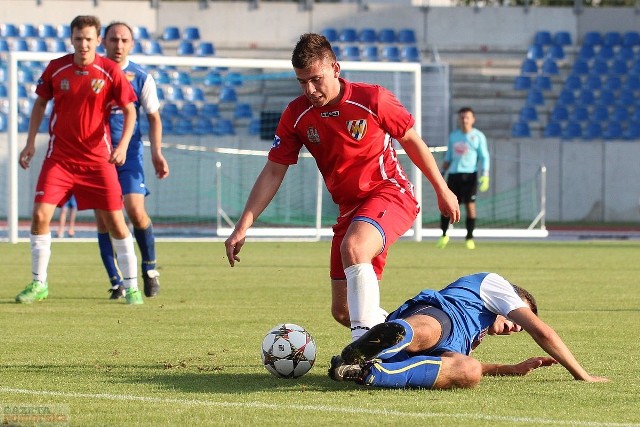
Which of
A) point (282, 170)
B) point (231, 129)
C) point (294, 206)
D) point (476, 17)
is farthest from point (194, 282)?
point (476, 17)

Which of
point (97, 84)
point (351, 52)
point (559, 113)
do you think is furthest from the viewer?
point (559, 113)

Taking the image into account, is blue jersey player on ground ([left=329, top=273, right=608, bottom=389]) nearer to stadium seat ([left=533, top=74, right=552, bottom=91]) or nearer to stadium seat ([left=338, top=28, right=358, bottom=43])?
stadium seat ([left=533, top=74, right=552, bottom=91])

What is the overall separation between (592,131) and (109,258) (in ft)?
74.1

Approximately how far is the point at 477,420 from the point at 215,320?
4683 millimetres

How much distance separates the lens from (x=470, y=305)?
6.45m

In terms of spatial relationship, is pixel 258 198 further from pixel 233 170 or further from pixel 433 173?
pixel 233 170

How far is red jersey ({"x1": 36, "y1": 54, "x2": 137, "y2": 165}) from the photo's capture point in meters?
10.3

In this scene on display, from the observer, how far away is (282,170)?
7.09m

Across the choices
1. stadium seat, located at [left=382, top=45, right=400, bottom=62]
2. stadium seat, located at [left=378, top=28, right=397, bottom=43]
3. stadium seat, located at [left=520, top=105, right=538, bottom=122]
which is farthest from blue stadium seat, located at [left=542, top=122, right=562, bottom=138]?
stadium seat, located at [left=378, top=28, right=397, bottom=43]

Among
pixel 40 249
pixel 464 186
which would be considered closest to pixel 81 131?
pixel 40 249

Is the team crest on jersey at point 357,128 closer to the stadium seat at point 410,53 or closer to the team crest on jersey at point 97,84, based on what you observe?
the team crest on jersey at point 97,84

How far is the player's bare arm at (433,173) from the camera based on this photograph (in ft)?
22.1

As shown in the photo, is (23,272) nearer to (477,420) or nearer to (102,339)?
(102,339)

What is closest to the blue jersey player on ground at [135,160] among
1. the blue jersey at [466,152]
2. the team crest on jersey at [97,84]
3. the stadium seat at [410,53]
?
the team crest on jersey at [97,84]
